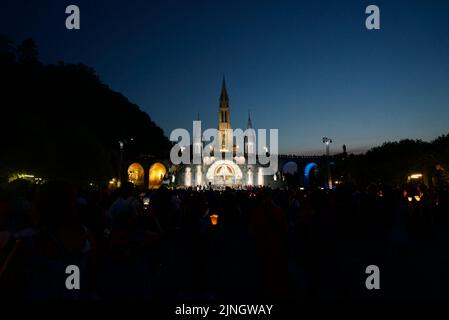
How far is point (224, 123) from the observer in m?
92.1

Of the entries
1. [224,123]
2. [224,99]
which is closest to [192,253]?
[224,123]

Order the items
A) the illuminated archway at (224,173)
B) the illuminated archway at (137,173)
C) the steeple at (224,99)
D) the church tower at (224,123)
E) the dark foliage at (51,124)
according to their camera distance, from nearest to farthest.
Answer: the dark foliage at (51,124) < the illuminated archway at (137,173) < the illuminated archway at (224,173) < the church tower at (224,123) < the steeple at (224,99)

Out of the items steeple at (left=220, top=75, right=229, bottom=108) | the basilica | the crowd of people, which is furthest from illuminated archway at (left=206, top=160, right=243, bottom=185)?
the crowd of people

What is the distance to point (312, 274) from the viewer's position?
548 cm

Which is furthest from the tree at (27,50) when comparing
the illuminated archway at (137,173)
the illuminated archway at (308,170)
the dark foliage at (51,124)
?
the illuminated archway at (308,170)

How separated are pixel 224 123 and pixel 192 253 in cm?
8723

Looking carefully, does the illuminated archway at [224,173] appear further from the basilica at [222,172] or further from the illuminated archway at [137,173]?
the illuminated archway at [137,173]

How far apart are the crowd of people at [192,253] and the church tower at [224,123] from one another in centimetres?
8021

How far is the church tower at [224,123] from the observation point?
3541 inches

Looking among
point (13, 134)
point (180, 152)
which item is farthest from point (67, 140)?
point (180, 152)

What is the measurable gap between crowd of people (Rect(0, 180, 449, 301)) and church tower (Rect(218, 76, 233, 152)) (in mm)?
80211

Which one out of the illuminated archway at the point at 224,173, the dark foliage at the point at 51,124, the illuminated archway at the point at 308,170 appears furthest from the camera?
the illuminated archway at the point at 308,170

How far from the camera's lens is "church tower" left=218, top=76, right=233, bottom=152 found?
89938 millimetres

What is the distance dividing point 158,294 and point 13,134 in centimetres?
2308
